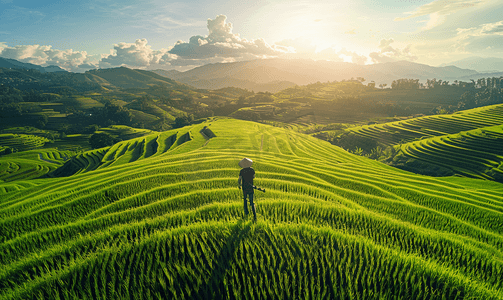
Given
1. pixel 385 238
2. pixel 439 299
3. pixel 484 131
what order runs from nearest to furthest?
pixel 439 299 → pixel 385 238 → pixel 484 131

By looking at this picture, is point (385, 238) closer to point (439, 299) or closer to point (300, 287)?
point (439, 299)

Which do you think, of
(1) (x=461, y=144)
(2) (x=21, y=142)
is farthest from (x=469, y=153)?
(2) (x=21, y=142)

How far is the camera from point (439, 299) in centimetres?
492

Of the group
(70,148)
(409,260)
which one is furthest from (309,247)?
(70,148)

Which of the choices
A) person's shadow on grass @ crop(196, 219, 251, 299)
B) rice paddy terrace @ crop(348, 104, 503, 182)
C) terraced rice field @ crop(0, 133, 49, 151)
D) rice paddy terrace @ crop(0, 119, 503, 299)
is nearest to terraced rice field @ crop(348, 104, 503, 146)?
rice paddy terrace @ crop(348, 104, 503, 182)

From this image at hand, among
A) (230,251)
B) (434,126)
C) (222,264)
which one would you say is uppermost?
(230,251)

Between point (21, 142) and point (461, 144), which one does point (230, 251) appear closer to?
point (461, 144)

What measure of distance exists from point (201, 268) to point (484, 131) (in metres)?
111

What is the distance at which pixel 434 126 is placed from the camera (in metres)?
104

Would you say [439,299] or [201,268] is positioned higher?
[201,268]

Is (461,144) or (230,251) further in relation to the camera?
(461,144)

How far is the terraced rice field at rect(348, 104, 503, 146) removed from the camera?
96.2m

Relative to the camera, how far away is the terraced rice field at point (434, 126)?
96.2 m

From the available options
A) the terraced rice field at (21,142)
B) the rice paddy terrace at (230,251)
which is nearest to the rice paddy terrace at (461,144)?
the rice paddy terrace at (230,251)
